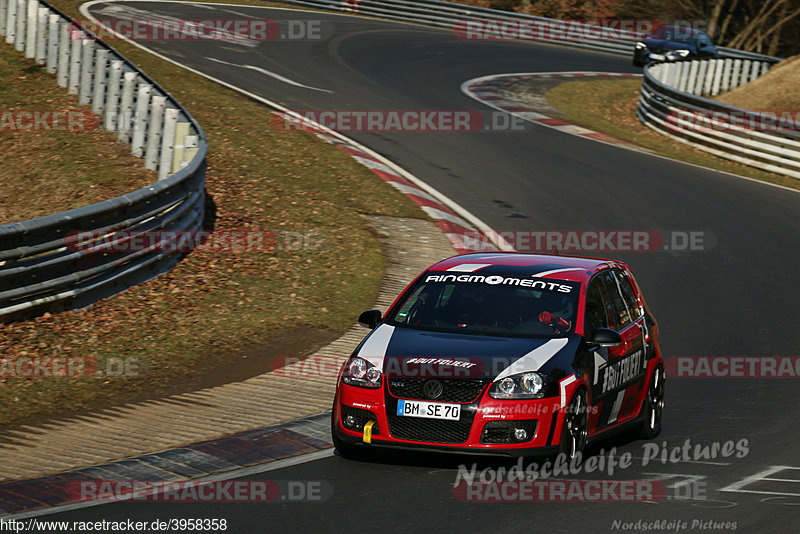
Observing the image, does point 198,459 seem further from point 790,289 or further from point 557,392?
point 790,289

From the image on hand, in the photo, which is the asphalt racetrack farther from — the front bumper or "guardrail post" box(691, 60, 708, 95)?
"guardrail post" box(691, 60, 708, 95)

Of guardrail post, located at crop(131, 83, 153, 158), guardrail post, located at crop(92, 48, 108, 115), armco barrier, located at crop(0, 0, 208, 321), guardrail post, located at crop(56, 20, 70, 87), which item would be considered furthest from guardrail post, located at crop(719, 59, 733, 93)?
guardrail post, located at crop(131, 83, 153, 158)

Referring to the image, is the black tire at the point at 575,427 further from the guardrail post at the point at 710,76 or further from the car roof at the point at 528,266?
the guardrail post at the point at 710,76

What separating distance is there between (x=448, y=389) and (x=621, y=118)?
2422cm

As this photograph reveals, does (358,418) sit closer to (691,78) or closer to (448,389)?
(448,389)

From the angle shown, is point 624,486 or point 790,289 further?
point 790,289

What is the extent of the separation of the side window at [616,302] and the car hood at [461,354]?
955 millimetres

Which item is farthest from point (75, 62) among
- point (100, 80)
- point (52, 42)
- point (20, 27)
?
point (20, 27)

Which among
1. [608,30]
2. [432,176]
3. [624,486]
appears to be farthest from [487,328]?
[608,30]

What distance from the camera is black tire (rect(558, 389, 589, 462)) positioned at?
26.7ft

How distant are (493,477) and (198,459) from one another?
2180mm

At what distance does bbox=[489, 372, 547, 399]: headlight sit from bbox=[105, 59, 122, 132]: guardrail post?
1263cm

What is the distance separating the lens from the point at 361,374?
834cm

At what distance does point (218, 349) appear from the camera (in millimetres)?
11891
